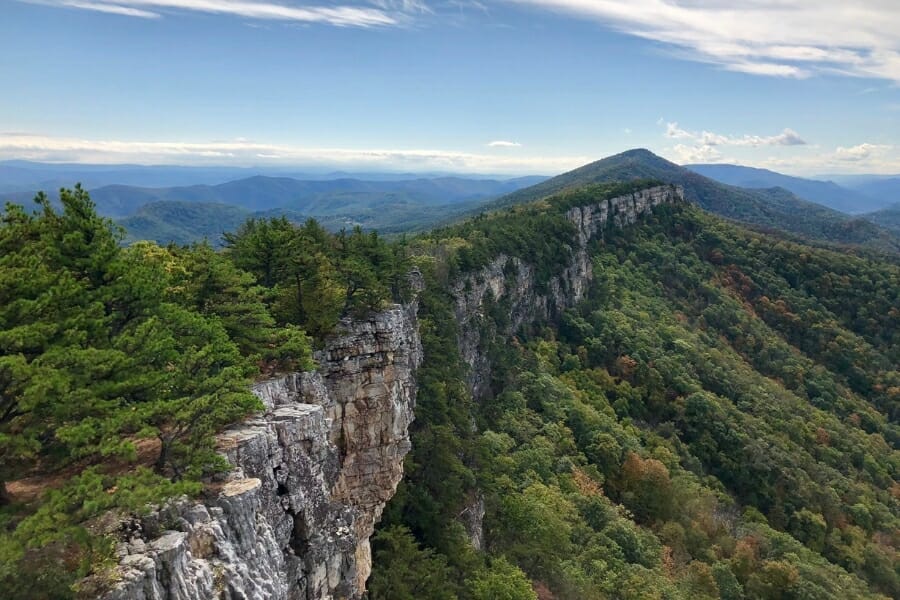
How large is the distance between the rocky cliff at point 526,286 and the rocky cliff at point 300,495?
24.9 metres

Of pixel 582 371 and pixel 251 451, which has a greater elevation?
pixel 251 451

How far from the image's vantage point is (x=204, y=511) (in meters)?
15.2

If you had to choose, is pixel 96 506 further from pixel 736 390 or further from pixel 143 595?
pixel 736 390

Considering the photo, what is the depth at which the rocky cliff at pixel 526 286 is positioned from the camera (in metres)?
62.6

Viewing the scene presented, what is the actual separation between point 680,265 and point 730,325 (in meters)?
17.0

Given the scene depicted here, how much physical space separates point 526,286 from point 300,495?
Result: 62.7 metres

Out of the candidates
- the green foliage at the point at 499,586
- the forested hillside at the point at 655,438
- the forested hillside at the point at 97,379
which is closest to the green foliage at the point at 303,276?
the forested hillside at the point at 97,379

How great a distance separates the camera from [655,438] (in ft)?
220

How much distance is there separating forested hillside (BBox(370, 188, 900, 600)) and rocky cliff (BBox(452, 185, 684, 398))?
1.93 m

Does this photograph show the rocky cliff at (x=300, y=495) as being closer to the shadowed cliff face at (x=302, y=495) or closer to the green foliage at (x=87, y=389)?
the shadowed cliff face at (x=302, y=495)

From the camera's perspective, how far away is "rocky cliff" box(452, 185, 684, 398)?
62.6 meters

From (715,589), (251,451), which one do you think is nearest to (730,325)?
(715,589)

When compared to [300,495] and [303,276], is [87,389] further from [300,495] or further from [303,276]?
[303,276]

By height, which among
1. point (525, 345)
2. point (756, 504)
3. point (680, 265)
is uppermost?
point (680, 265)
